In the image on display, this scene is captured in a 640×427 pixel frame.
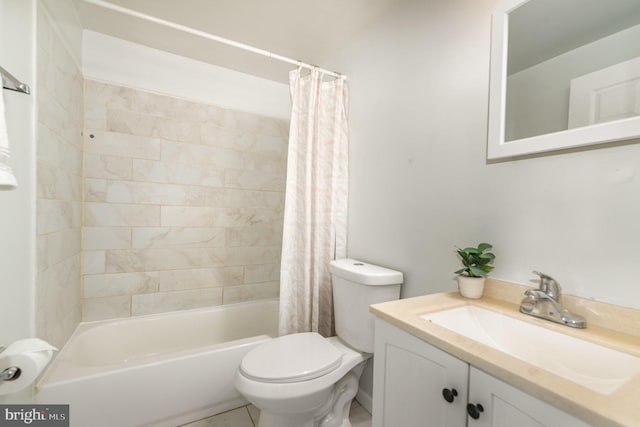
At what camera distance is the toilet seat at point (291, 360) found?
3.63 feet

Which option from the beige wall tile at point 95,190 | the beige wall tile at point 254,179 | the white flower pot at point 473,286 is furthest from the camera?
the beige wall tile at point 254,179

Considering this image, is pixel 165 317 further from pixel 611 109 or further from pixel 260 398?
pixel 611 109

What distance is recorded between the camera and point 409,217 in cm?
138

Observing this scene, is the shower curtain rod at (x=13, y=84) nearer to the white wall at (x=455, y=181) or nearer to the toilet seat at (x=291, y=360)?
the toilet seat at (x=291, y=360)

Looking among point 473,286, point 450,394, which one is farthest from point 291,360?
point 473,286

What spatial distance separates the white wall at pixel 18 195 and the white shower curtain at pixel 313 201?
1.05 meters

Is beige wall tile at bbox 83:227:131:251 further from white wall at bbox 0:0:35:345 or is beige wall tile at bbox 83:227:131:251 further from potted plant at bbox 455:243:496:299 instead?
potted plant at bbox 455:243:496:299

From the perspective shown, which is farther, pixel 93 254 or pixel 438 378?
pixel 93 254

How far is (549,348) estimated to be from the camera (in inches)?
30.5

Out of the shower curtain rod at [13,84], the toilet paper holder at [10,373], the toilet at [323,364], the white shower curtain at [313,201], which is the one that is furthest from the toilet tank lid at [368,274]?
the shower curtain rod at [13,84]

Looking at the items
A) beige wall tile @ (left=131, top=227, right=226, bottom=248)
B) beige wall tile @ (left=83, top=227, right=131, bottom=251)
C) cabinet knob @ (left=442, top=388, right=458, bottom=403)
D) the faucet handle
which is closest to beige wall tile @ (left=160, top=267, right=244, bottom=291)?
beige wall tile @ (left=131, top=227, right=226, bottom=248)

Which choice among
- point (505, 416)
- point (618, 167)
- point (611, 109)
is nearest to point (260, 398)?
point (505, 416)

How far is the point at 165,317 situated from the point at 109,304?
0.37 metres

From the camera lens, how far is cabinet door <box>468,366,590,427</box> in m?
0.50
